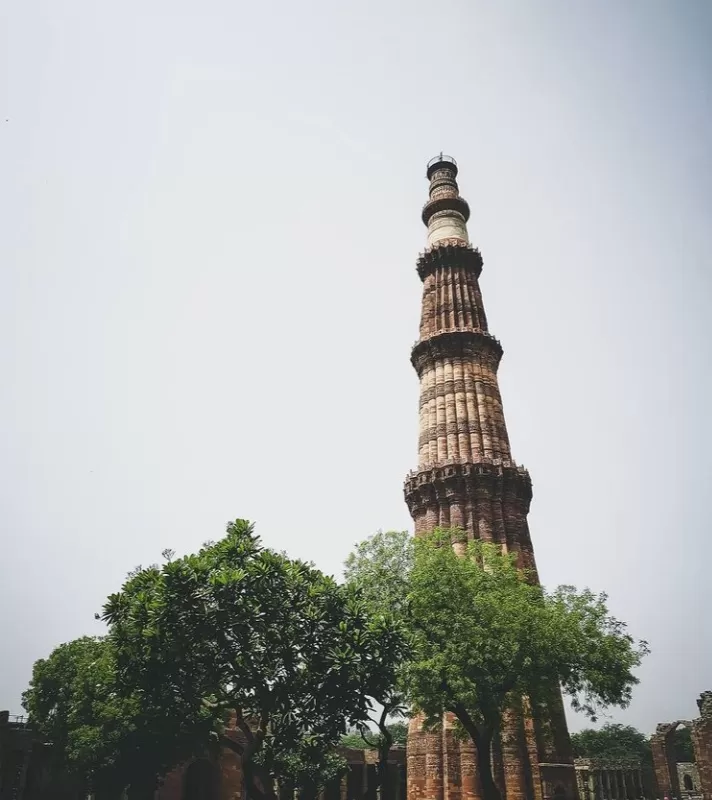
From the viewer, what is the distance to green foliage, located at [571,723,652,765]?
82062 mm

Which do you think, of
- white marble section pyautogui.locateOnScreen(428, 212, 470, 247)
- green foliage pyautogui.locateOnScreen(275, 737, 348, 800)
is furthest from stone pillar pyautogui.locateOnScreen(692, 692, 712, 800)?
white marble section pyautogui.locateOnScreen(428, 212, 470, 247)

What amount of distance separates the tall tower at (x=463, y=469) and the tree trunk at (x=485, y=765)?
6.97 ft

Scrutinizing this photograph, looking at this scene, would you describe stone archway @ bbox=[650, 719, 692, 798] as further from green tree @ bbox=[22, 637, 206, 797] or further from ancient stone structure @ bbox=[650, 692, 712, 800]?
green tree @ bbox=[22, 637, 206, 797]

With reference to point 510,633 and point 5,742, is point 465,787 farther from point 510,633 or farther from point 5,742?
point 5,742

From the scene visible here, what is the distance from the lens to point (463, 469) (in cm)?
3397

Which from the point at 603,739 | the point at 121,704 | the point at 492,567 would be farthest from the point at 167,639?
the point at 603,739

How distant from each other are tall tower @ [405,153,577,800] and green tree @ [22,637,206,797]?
38.1 ft

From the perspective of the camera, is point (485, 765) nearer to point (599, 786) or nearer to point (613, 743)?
point (599, 786)

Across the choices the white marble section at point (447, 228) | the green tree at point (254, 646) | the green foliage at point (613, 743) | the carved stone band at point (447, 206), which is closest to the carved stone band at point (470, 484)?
the green tree at point (254, 646)

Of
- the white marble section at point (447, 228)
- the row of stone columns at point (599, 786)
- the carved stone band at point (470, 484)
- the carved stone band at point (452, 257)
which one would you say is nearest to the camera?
the row of stone columns at point (599, 786)

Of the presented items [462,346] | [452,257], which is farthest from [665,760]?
[452,257]

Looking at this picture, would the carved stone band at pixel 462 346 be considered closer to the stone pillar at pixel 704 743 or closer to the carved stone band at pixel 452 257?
the carved stone band at pixel 452 257

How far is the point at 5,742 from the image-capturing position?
33781mm

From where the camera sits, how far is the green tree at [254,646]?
58.1 ft
